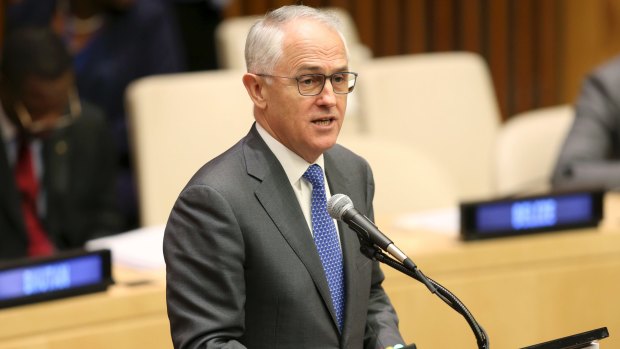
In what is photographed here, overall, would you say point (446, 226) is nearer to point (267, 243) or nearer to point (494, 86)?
point (267, 243)

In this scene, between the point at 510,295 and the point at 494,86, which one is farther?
the point at 494,86

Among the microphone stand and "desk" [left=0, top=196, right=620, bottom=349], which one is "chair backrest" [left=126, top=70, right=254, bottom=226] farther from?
the microphone stand

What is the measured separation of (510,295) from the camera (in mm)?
2518

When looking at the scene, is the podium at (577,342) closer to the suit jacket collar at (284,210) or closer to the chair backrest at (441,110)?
the suit jacket collar at (284,210)

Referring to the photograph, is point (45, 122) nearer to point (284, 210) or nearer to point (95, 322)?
point (95, 322)

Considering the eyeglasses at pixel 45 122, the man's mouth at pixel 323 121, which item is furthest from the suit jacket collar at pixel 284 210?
the eyeglasses at pixel 45 122

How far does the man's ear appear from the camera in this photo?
1.63m

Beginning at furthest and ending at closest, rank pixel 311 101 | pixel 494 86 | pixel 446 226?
pixel 494 86 → pixel 446 226 → pixel 311 101

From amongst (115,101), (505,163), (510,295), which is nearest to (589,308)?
(510,295)

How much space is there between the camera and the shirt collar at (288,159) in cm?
169

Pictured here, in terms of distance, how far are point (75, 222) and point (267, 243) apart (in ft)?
5.76

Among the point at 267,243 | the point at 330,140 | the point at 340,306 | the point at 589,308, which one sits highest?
the point at 330,140

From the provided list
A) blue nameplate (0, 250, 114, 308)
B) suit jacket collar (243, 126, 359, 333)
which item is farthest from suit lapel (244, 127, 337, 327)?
blue nameplate (0, 250, 114, 308)

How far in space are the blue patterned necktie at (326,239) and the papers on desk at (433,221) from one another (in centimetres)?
96
